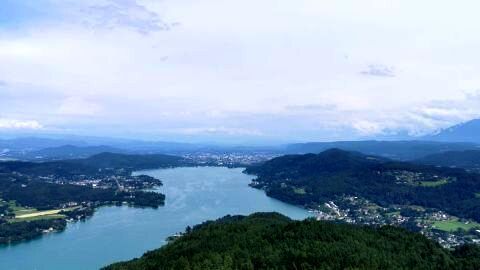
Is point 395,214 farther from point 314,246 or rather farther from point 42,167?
point 42,167

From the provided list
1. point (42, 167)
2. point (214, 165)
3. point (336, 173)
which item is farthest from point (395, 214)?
point (214, 165)

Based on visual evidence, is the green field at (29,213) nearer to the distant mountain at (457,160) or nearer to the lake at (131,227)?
the lake at (131,227)

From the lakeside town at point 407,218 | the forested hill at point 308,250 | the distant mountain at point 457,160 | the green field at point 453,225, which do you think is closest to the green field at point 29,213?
the lakeside town at point 407,218

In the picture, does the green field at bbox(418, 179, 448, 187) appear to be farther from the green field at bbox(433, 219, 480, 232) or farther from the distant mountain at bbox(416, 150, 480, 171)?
the distant mountain at bbox(416, 150, 480, 171)

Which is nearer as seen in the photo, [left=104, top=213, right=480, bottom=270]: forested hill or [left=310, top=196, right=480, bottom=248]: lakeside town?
[left=104, top=213, right=480, bottom=270]: forested hill

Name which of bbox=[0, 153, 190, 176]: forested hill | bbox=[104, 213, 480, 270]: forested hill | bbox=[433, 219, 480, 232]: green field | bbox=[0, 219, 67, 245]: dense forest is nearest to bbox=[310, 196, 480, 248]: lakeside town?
bbox=[433, 219, 480, 232]: green field

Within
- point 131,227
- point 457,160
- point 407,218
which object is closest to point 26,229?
point 131,227
